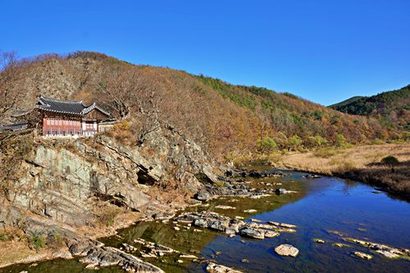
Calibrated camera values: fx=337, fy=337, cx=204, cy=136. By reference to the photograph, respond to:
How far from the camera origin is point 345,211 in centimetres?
3594

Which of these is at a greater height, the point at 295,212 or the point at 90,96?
the point at 90,96

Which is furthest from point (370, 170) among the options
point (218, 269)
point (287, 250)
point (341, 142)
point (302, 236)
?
point (341, 142)

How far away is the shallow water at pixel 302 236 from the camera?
2119 cm

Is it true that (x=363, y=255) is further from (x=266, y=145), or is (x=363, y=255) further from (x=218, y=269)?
(x=266, y=145)

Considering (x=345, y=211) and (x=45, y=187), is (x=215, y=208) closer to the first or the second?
(x=345, y=211)

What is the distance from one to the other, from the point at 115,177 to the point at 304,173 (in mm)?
42505

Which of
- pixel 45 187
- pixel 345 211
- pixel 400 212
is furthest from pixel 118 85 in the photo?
pixel 400 212

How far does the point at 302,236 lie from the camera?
1062 inches

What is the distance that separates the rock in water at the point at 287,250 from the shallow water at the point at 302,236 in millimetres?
406

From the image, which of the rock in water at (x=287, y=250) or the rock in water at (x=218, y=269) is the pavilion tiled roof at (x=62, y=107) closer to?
the rock in water at (x=218, y=269)

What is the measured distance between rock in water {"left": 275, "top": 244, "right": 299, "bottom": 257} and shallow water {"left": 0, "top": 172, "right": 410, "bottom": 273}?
1.33 feet

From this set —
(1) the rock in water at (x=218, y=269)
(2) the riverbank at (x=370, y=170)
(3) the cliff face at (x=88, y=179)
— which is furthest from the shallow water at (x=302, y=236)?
(3) the cliff face at (x=88, y=179)

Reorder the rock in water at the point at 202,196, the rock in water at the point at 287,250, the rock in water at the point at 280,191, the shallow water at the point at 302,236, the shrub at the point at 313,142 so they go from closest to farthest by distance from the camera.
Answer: the shallow water at the point at 302,236 → the rock in water at the point at 287,250 → the rock in water at the point at 202,196 → the rock in water at the point at 280,191 → the shrub at the point at 313,142

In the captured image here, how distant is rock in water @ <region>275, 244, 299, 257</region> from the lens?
22.9 meters
